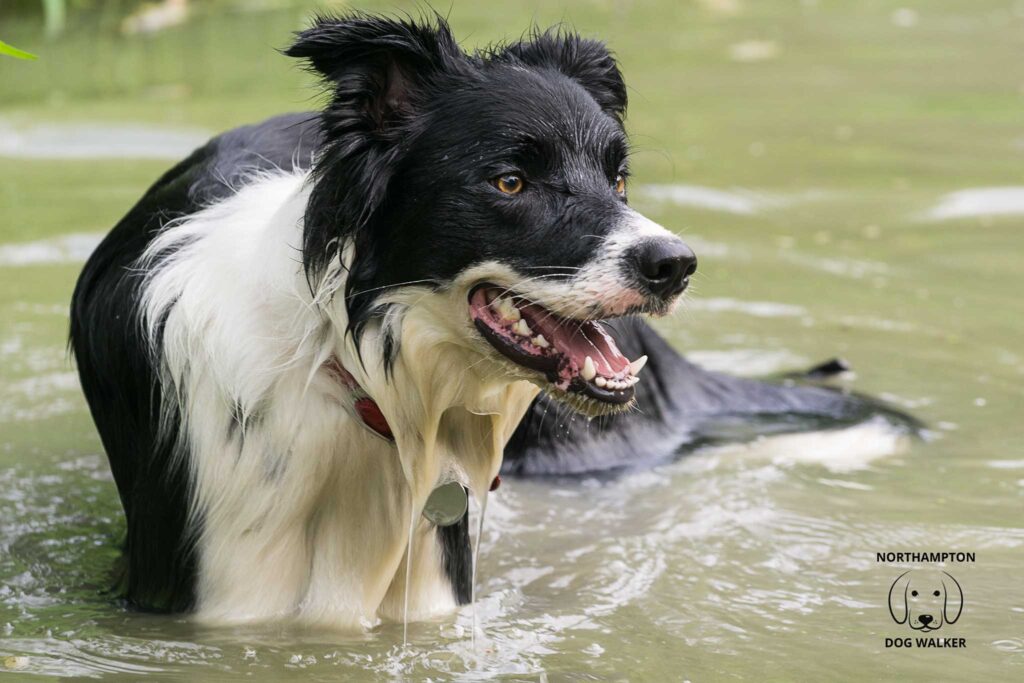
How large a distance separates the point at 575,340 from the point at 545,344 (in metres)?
0.08

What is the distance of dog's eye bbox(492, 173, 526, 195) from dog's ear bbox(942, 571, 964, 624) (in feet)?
5.80

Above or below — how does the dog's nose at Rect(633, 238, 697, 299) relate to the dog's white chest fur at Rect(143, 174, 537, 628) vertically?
above

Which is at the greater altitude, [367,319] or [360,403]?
[367,319]

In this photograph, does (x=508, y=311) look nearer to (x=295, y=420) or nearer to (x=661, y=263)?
(x=661, y=263)

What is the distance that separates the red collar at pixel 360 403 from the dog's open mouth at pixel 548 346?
38cm

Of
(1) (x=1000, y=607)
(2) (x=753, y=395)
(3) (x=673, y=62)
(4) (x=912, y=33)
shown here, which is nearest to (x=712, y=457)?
(2) (x=753, y=395)

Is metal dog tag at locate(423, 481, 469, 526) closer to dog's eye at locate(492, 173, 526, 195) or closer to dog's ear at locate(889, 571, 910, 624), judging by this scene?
dog's eye at locate(492, 173, 526, 195)

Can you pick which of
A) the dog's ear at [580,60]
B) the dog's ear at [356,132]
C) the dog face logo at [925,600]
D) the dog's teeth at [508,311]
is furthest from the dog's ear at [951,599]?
the dog's ear at [356,132]

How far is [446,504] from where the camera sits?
3799 mm

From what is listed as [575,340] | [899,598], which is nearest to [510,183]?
[575,340]

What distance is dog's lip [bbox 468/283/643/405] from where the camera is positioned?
3.41 meters

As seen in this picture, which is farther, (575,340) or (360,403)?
(360,403)

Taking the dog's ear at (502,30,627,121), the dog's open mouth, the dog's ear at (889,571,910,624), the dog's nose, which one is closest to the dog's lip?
the dog's open mouth

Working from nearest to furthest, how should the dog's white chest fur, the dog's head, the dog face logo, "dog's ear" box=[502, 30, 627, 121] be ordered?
1. the dog's head
2. the dog's white chest fur
3. "dog's ear" box=[502, 30, 627, 121]
4. the dog face logo
